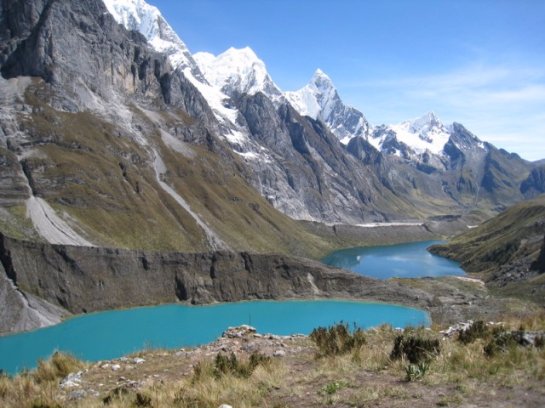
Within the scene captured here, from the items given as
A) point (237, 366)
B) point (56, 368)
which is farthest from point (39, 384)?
point (237, 366)

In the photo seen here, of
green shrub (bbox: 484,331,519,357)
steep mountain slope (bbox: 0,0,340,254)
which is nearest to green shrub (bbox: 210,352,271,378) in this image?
green shrub (bbox: 484,331,519,357)

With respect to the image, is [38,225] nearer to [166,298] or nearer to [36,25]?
[166,298]

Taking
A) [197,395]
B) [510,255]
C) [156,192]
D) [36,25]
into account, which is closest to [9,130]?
[156,192]

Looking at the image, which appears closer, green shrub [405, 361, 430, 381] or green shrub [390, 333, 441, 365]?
green shrub [405, 361, 430, 381]

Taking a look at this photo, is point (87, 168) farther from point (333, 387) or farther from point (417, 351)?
point (333, 387)

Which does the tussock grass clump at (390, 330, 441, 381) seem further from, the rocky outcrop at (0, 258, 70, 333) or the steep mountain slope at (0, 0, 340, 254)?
the steep mountain slope at (0, 0, 340, 254)

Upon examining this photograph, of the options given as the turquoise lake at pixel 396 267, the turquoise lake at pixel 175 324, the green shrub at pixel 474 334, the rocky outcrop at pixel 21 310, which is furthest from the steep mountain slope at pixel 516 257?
the green shrub at pixel 474 334

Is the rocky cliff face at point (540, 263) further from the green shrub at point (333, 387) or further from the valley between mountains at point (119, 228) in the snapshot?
the green shrub at point (333, 387)
